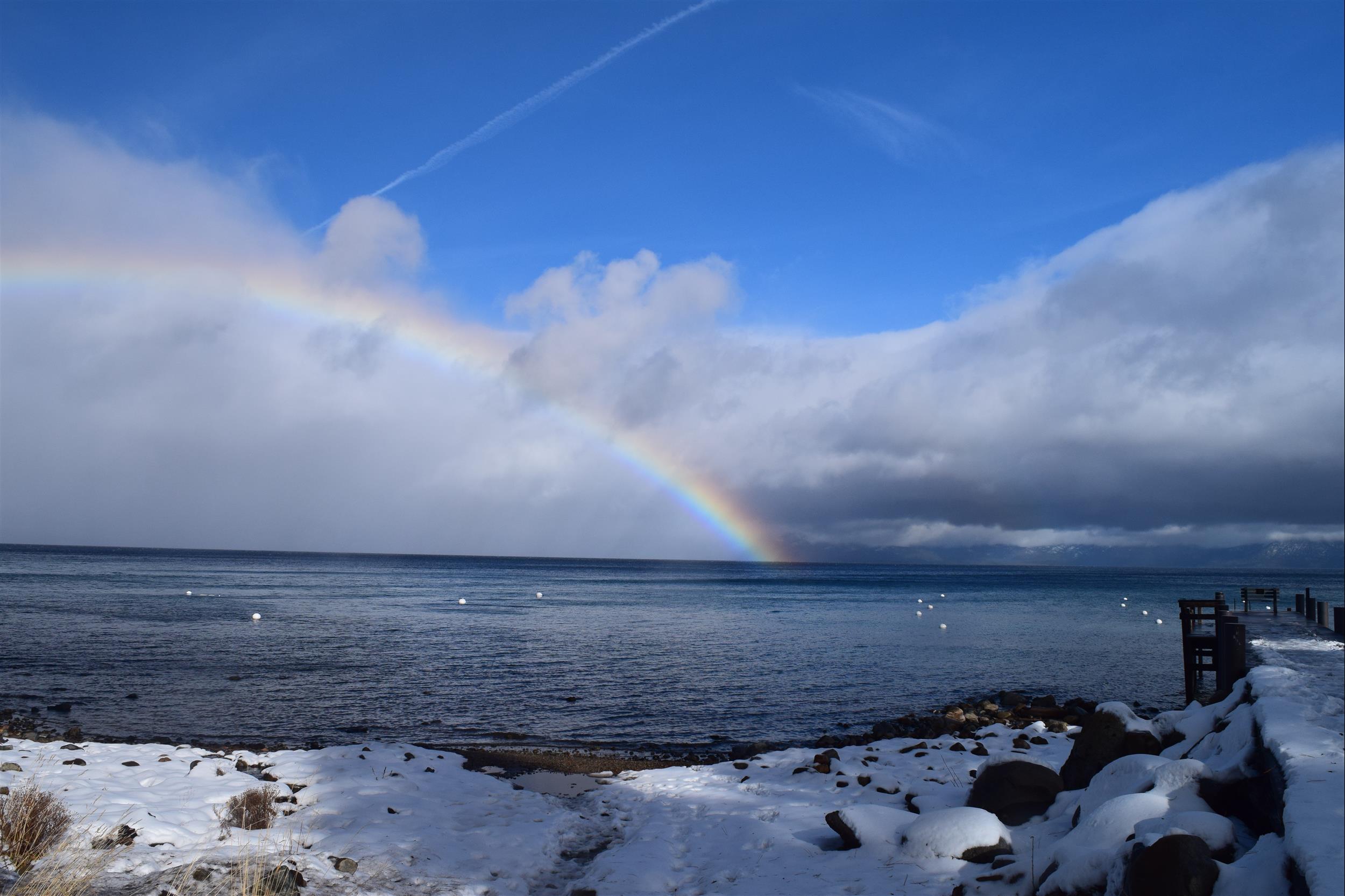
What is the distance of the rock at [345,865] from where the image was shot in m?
9.79

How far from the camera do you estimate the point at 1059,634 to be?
48125 mm

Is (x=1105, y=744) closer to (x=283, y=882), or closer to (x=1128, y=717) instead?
(x=1128, y=717)

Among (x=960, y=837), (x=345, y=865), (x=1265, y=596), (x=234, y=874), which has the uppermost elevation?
(x=1265, y=596)

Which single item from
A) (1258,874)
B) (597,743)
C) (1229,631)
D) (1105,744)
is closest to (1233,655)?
(1229,631)

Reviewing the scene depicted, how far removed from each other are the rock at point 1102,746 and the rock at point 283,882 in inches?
367

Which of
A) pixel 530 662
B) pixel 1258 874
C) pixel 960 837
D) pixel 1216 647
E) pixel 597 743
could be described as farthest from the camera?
pixel 530 662

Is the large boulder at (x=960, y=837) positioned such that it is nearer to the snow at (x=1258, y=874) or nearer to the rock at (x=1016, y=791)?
the rock at (x=1016, y=791)

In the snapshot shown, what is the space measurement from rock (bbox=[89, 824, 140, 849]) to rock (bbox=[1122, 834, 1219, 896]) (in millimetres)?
10357

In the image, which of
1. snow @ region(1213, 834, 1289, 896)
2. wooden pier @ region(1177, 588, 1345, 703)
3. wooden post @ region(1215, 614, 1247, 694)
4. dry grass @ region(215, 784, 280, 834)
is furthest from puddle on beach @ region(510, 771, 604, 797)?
wooden post @ region(1215, 614, 1247, 694)

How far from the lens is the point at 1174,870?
6090 millimetres

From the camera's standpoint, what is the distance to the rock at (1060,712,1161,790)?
10.7 meters

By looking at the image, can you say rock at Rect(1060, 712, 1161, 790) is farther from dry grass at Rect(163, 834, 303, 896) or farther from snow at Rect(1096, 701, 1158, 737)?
dry grass at Rect(163, 834, 303, 896)

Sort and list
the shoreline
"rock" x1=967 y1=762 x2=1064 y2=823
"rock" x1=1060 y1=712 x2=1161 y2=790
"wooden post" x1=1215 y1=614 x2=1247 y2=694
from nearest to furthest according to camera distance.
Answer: "rock" x1=967 y1=762 x2=1064 y2=823, "rock" x1=1060 y1=712 x2=1161 y2=790, "wooden post" x1=1215 y1=614 x2=1247 y2=694, the shoreline

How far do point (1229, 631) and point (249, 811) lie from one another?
18146 millimetres
